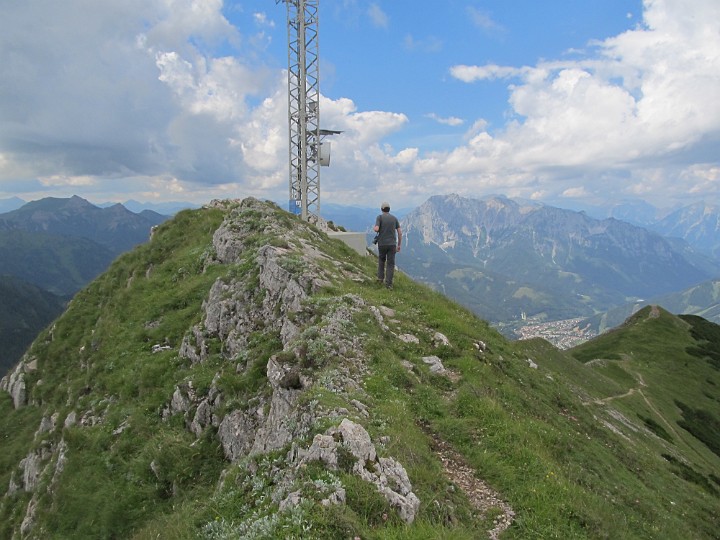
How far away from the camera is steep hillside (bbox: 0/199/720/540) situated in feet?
26.3

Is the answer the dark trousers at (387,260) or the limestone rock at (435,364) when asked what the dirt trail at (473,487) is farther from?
the dark trousers at (387,260)

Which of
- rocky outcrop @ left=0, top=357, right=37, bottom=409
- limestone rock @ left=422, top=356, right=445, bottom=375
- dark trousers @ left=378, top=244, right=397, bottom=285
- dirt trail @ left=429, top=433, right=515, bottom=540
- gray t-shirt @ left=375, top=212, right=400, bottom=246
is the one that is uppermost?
gray t-shirt @ left=375, top=212, right=400, bottom=246

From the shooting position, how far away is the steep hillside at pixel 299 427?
26.3 feet

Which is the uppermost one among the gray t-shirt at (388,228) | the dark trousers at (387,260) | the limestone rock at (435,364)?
the gray t-shirt at (388,228)

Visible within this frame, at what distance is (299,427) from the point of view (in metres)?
9.74

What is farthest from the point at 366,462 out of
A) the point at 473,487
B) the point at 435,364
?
the point at 435,364

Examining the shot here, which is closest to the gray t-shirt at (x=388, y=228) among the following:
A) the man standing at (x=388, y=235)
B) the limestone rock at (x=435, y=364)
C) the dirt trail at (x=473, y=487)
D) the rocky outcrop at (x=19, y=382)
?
the man standing at (x=388, y=235)

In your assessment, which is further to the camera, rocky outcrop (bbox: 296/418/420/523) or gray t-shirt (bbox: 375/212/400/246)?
gray t-shirt (bbox: 375/212/400/246)

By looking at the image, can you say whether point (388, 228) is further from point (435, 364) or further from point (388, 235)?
point (435, 364)

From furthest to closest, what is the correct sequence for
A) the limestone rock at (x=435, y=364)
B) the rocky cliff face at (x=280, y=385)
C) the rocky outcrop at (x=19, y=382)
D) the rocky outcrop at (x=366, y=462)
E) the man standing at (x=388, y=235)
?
the rocky outcrop at (x=19, y=382) < the man standing at (x=388, y=235) < the limestone rock at (x=435, y=364) < the rocky cliff face at (x=280, y=385) < the rocky outcrop at (x=366, y=462)

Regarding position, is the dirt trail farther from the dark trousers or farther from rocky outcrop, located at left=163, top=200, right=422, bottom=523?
the dark trousers

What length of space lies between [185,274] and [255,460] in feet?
73.1

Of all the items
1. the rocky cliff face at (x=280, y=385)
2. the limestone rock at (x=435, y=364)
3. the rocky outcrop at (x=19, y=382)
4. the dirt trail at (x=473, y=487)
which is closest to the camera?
the rocky cliff face at (x=280, y=385)

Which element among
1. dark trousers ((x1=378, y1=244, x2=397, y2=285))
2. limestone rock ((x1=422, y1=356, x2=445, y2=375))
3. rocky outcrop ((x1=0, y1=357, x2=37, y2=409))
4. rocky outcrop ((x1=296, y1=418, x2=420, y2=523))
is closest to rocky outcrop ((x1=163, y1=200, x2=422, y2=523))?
rocky outcrop ((x1=296, y1=418, x2=420, y2=523))
